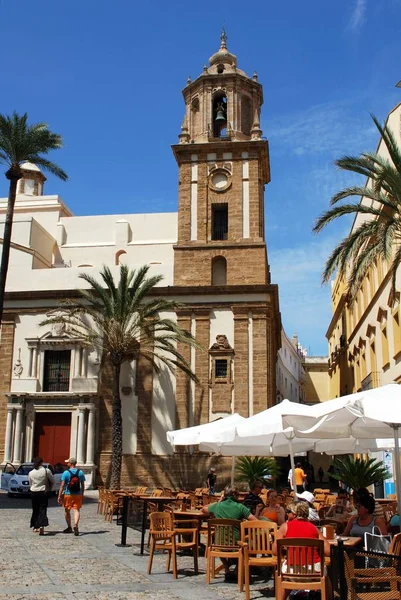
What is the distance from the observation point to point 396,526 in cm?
959

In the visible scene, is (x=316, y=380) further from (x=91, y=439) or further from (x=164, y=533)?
(x=164, y=533)

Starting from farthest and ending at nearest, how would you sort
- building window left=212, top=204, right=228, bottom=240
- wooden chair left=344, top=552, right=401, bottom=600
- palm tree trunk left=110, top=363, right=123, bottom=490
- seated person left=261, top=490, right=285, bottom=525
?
1. building window left=212, top=204, right=228, bottom=240
2. palm tree trunk left=110, top=363, right=123, bottom=490
3. seated person left=261, top=490, right=285, bottom=525
4. wooden chair left=344, top=552, right=401, bottom=600

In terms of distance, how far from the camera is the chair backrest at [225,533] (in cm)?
886

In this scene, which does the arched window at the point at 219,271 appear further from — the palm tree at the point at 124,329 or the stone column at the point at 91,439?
the stone column at the point at 91,439

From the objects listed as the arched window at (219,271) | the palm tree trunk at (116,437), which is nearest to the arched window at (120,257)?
the arched window at (219,271)

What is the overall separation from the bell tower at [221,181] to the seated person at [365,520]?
75.6 feet

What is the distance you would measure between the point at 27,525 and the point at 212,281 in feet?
59.1

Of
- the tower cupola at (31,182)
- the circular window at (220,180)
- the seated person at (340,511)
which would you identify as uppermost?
the tower cupola at (31,182)

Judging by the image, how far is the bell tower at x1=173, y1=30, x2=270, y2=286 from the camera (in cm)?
3206

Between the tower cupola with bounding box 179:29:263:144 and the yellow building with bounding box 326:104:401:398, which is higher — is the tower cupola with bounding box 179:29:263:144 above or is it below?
above

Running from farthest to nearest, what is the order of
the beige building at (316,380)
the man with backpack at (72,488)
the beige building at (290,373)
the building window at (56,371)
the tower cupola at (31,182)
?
the beige building at (316,380)
the beige building at (290,373)
the tower cupola at (31,182)
the building window at (56,371)
the man with backpack at (72,488)

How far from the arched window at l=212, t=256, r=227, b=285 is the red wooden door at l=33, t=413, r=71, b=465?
9221 millimetres

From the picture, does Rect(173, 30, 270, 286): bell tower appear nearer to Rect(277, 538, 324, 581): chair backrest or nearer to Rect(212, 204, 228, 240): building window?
Rect(212, 204, 228, 240): building window

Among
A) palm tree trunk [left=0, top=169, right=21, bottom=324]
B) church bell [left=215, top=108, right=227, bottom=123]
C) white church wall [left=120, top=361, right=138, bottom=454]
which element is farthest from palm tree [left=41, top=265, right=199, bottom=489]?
church bell [left=215, top=108, right=227, bottom=123]
